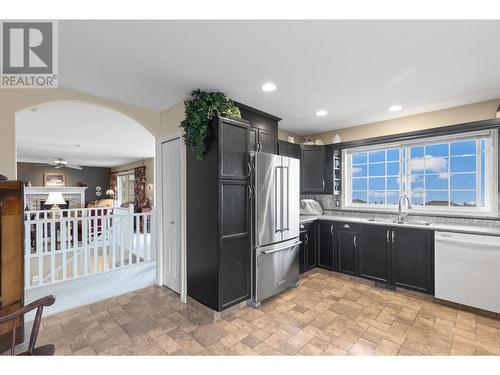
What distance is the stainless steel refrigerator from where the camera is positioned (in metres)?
2.71

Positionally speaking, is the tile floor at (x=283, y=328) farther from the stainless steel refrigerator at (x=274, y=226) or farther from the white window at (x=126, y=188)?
the white window at (x=126, y=188)

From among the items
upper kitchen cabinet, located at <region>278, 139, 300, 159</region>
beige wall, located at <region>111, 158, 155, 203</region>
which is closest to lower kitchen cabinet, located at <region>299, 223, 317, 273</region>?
upper kitchen cabinet, located at <region>278, 139, 300, 159</region>

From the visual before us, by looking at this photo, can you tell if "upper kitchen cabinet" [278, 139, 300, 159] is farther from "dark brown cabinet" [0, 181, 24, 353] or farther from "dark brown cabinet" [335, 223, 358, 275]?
"dark brown cabinet" [0, 181, 24, 353]

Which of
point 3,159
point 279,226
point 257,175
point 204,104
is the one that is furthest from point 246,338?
point 3,159

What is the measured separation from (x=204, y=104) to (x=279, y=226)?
5.58ft

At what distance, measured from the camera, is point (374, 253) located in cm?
328

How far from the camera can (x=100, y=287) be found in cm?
325

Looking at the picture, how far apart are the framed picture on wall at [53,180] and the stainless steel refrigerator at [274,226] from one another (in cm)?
1021

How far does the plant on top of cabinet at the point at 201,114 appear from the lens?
2436 millimetres

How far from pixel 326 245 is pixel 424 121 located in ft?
7.69

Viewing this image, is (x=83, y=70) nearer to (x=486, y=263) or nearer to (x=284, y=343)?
(x=284, y=343)

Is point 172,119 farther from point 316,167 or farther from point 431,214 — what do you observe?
point 431,214

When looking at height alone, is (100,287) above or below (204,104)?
below

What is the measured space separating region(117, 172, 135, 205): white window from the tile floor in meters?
7.44
